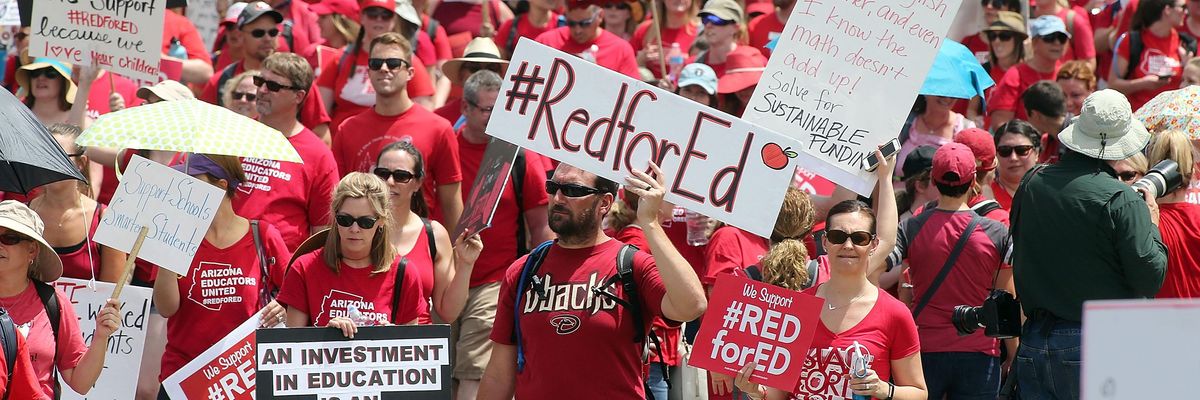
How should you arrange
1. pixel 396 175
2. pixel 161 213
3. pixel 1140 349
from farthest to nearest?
pixel 396 175
pixel 161 213
pixel 1140 349

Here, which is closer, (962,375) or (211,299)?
(211,299)

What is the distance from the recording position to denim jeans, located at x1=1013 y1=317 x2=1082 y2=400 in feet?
19.7

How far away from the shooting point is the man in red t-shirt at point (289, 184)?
775cm

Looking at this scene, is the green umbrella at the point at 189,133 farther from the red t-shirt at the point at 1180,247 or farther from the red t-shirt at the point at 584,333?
the red t-shirt at the point at 1180,247

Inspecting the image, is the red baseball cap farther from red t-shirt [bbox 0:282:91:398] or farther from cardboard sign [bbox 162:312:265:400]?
red t-shirt [bbox 0:282:91:398]

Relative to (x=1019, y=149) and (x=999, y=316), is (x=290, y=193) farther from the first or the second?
(x=1019, y=149)

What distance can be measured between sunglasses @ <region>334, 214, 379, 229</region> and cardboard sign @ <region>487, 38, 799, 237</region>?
33.1 inches

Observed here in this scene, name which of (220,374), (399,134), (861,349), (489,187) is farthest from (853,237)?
(399,134)

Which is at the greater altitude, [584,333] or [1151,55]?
[1151,55]

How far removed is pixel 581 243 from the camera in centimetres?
596

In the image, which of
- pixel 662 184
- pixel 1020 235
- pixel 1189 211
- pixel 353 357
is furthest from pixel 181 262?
pixel 1189 211

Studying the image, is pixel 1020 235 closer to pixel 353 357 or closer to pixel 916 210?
pixel 916 210

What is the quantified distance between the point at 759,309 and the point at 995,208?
2059mm

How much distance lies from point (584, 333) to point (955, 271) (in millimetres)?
2122
